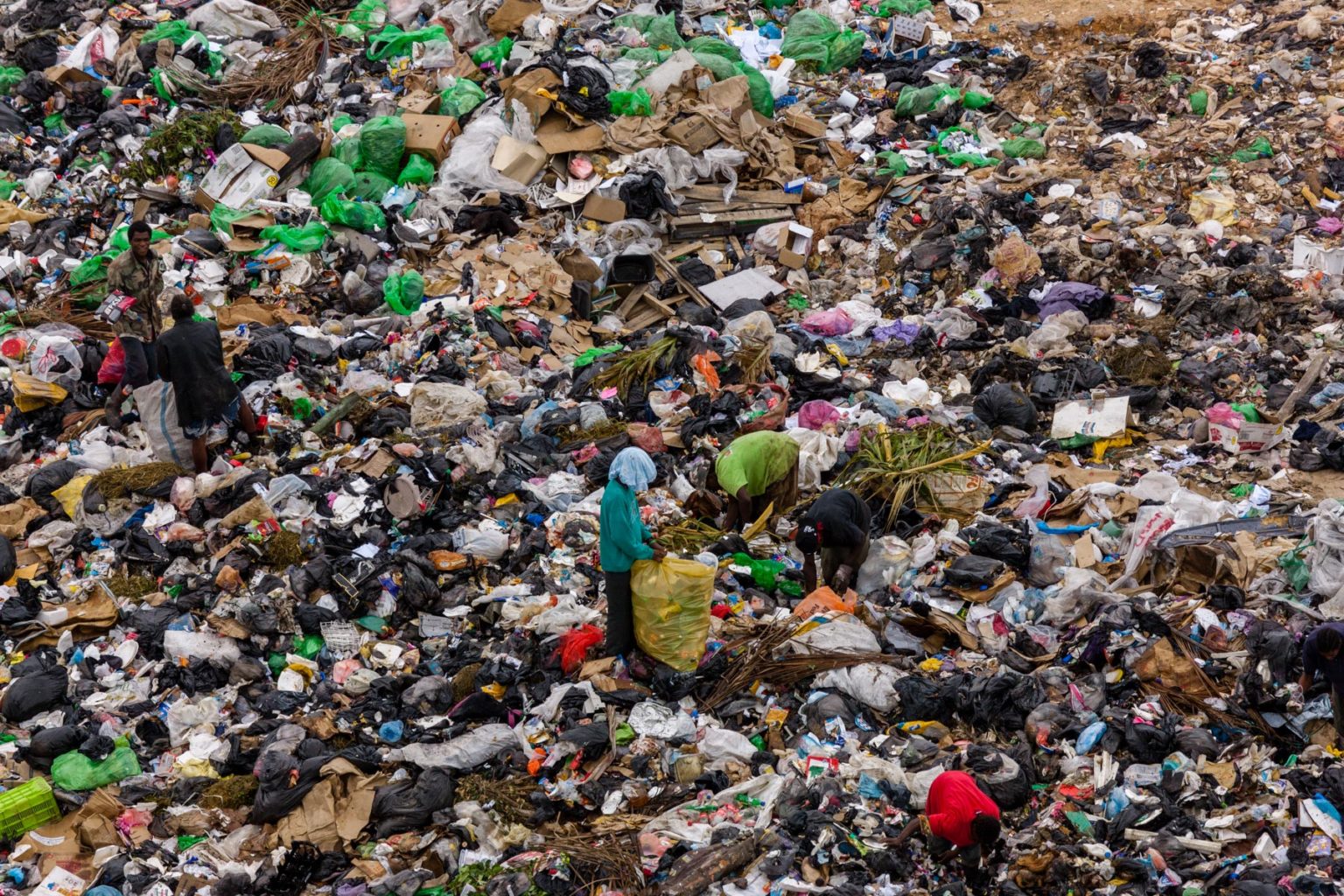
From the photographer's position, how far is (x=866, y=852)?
5156 millimetres

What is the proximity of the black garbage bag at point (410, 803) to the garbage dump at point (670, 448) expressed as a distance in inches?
1.0

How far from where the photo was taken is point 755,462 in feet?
23.3

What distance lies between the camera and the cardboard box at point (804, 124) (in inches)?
449

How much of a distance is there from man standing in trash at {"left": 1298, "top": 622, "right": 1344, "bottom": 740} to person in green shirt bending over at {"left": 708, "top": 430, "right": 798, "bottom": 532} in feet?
9.40

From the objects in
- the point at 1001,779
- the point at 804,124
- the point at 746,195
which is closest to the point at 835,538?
the point at 1001,779

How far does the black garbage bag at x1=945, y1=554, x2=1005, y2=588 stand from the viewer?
6641 millimetres

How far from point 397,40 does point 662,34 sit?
2464 mm

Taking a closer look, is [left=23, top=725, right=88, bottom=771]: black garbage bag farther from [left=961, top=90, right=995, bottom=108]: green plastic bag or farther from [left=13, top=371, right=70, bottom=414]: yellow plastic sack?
[left=961, top=90, right=995, bottom=108]: green plastic bag

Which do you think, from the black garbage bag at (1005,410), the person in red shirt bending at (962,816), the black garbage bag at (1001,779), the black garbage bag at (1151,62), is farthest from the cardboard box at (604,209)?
the person in red shirt bending at (962,816)

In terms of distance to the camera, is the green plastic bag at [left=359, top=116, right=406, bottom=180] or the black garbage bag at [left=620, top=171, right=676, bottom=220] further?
the green plastic bag at [left=359, top=116, right=406, bottom=180]

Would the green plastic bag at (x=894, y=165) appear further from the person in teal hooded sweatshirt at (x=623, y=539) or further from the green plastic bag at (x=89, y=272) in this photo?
the green plastic bag at (x=89, y=272)

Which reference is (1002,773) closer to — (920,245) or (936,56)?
(920,245)

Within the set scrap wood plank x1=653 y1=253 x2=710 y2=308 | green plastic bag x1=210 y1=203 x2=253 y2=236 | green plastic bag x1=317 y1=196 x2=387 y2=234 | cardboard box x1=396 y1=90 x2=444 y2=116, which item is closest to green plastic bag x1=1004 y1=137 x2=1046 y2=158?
scrap wood plank x1=653 y1=253 x2=710 y2=308

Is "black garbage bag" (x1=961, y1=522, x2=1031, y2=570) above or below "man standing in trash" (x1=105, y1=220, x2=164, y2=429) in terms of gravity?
below
